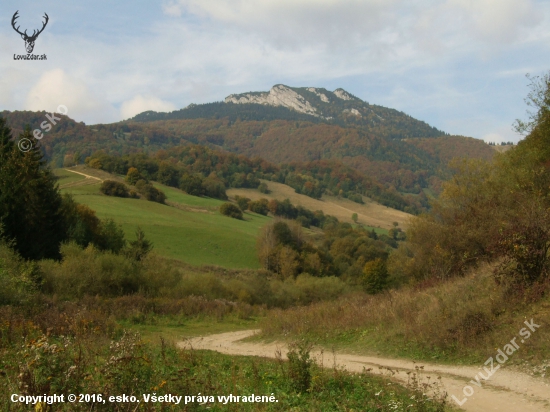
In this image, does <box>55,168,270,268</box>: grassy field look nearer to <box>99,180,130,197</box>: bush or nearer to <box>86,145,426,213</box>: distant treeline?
<box>99,180,130,197</box>: bush

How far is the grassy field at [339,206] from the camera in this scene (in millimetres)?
121000

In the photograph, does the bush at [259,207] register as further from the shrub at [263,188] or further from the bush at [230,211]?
the shrub at [263,188]

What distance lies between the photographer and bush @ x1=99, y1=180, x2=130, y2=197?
82.3 metres

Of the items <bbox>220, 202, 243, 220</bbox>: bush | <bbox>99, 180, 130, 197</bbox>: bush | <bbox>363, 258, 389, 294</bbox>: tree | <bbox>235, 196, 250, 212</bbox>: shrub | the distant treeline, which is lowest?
<bbox>363, 258, 389, 294</bbox>: tree

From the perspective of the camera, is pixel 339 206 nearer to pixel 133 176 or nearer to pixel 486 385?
pixel 133 176

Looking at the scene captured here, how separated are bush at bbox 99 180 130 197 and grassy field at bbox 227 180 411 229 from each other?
39.1 metres

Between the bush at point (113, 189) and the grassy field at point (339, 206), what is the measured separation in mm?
39124

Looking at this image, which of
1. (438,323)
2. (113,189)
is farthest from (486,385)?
(113,189)

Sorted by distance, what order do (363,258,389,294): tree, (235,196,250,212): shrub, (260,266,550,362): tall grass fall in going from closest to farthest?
(260,266,550,362): tall grass, (363,258,389,294): tree, (235,196,250,212): shrub

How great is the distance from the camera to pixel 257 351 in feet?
49.9

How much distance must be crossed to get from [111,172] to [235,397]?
333ft

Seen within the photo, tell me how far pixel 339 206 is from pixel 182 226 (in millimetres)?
71555

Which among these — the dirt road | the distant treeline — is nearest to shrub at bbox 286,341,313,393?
the dirt road

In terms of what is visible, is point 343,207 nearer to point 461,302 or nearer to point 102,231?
point 102,231
